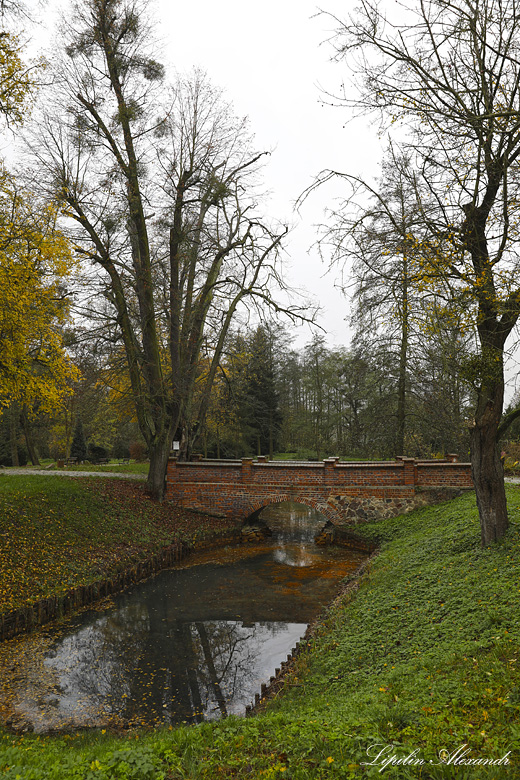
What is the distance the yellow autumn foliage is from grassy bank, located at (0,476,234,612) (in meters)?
2.50

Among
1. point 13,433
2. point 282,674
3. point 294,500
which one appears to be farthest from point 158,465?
point 13,433

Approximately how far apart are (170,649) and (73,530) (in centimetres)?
471

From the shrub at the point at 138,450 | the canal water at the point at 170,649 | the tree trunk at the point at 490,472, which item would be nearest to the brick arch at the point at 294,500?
the canal water at the point at 170,649

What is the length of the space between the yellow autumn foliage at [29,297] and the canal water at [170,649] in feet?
15.8

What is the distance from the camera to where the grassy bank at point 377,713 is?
329 centimetres

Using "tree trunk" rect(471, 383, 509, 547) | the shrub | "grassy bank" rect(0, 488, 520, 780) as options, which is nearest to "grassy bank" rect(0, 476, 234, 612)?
"grassy bank" rect(0, 488, 520, 780)

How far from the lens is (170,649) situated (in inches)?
325

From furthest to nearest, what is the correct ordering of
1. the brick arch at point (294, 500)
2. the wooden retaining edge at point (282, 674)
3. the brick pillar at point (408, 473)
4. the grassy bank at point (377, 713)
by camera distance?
the brick arch at point (294, 500) < the brick pillar at point (408, 473) < the wooden retaining edge at point (282, 674) < the grassy bank at point (377, 713)

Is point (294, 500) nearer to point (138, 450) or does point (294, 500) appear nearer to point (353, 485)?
point (353, 485)

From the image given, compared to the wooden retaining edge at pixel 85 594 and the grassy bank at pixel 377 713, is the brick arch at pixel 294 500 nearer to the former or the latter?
the wooden retaining edge at pixel 85 594

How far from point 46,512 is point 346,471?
8.57 metres

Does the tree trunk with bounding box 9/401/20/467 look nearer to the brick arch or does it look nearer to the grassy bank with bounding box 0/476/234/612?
the grassy bank with bounding box 0/476/234/612

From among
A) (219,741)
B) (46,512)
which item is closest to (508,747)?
(219,741)

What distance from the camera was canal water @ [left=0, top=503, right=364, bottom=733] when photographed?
6.33 meters
